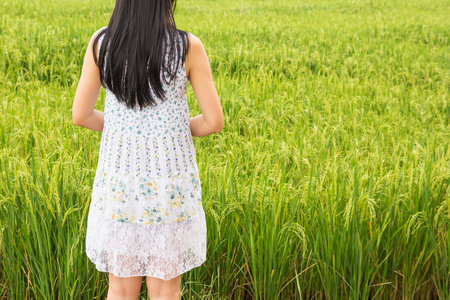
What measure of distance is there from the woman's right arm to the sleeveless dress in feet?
0.12

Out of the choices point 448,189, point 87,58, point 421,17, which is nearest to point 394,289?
point 448,189

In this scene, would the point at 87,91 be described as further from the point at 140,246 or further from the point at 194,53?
the point at 140,246

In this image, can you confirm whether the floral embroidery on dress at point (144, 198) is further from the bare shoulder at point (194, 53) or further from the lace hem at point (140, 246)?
the bare shoulder at point (194, 53)

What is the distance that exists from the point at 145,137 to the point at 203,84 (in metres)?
0.23

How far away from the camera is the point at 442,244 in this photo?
A: 2.11 meters

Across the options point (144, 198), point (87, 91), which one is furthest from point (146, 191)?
point (87, 91)

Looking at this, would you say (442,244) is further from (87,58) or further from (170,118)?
(87,58)

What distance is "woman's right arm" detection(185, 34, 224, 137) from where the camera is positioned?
1.35 m

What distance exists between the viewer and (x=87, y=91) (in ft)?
4.54

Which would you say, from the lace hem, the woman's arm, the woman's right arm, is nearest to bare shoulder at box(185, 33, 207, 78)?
the woman's right arm

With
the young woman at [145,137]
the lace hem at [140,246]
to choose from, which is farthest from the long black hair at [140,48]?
the lace hem at [140,246]

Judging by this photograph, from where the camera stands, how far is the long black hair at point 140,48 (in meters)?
1.31

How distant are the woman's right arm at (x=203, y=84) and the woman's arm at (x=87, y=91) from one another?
0.90 feet

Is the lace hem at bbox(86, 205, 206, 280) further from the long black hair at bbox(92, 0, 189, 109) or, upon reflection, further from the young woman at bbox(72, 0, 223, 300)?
the long black hair at bbox(92, 0, 189, 109)
